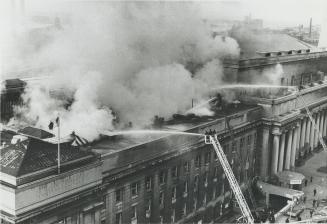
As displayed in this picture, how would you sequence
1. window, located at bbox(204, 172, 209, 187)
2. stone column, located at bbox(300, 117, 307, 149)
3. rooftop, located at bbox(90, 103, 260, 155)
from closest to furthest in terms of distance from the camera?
rooftop, located at bbox(90, 103, 260, 155), window, located at bbox(204, 172, 209, 187), stone column, located at bbox(300, 117, 307, 149)

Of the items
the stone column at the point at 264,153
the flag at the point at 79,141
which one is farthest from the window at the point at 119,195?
the stone column at the point at 264,153

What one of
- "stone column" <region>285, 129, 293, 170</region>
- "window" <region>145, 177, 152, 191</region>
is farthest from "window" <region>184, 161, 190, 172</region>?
"stone column" <region>285, 129, 293, 170</region>

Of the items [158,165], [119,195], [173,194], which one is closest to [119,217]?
[119,195]

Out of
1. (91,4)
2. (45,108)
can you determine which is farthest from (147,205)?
(91,4)

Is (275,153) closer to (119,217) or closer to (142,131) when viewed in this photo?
(142,131)

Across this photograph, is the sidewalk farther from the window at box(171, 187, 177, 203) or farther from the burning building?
the window at box(171, 187, 177, 203)

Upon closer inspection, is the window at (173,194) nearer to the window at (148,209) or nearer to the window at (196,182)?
the window at (196,182)

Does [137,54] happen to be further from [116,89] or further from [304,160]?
[304,160]
